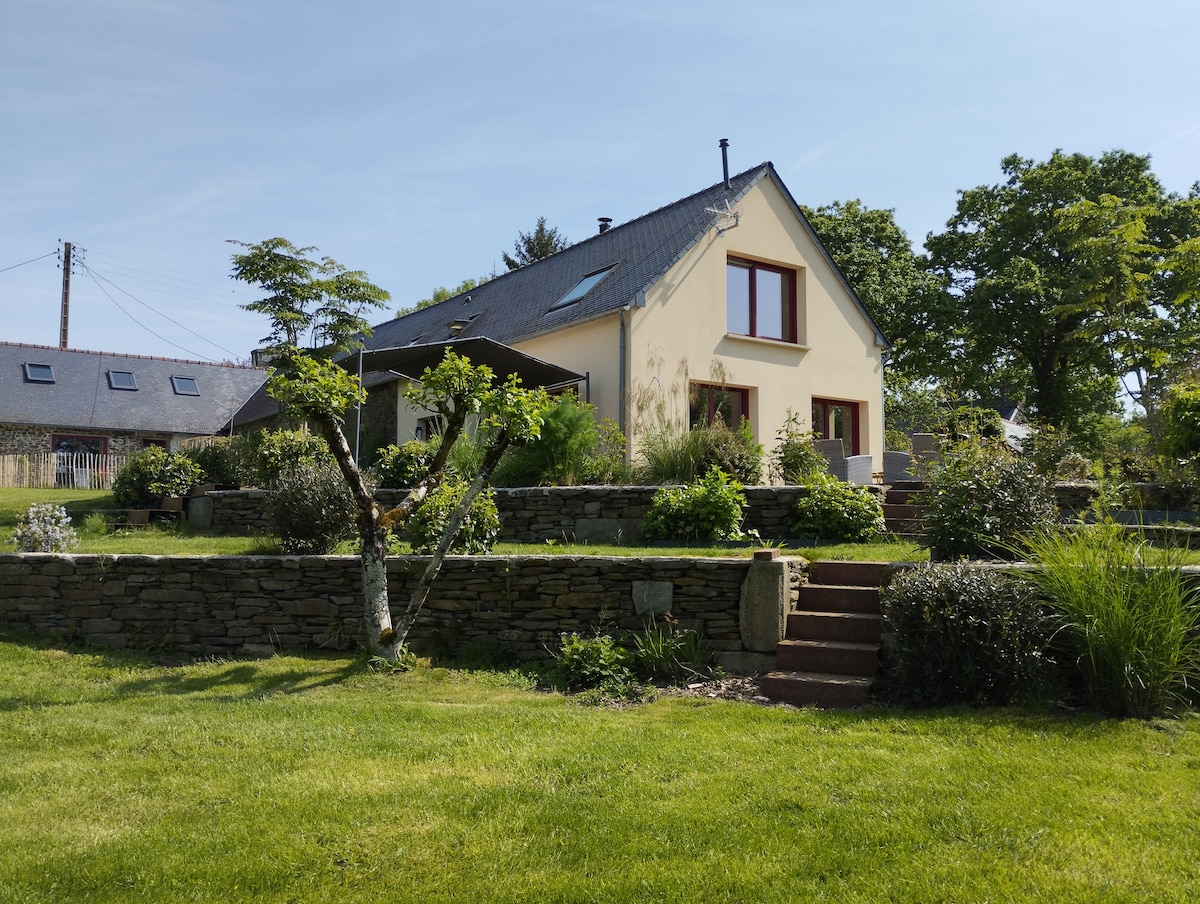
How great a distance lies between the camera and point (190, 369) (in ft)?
102

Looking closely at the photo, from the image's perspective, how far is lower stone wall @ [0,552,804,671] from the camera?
630cm

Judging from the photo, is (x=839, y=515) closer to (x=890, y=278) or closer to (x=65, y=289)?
(x=890, y=278)

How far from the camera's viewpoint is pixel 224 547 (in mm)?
9617

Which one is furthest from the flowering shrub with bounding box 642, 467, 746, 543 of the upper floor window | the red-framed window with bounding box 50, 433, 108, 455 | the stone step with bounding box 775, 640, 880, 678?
the red-framed window with bounding box 50, 433, 108, 455

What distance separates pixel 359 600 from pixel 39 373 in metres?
26.3

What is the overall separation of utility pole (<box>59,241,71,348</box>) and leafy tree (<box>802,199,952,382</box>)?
29.0 metres

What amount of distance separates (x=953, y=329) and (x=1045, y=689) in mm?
20970

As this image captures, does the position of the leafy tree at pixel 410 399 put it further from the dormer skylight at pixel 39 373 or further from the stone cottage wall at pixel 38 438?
the dormer skylight at pixel 39 373

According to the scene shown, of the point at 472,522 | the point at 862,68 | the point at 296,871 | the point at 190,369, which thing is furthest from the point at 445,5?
the point at 190,369

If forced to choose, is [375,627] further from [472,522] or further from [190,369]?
[190,369]

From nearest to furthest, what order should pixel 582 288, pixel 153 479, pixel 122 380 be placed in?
pixel 153 479 → pixel 582 288 → pixel 122 380

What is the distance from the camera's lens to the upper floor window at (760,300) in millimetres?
14805

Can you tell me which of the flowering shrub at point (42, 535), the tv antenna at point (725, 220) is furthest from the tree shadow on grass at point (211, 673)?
the tv antenna at point (725, 220)

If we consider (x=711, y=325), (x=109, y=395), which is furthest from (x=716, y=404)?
(x=109, y=395)
